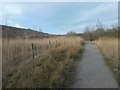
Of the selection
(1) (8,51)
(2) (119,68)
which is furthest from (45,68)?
(2) (119,68)

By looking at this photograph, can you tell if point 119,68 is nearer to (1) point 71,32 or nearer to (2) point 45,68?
(2) point 45,68

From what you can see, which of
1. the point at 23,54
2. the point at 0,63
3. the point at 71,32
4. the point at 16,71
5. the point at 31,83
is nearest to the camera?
the point at 31,83

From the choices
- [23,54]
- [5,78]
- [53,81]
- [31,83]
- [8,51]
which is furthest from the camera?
[23,54]

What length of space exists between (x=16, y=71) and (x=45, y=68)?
114 centimetres

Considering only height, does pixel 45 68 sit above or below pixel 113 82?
above

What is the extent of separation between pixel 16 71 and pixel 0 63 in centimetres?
106

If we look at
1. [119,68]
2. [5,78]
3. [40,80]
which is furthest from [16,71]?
[119,68]

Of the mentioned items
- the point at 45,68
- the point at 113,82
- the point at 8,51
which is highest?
the point at 8,51

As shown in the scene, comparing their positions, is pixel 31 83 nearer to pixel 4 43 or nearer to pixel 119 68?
pixel 4 43

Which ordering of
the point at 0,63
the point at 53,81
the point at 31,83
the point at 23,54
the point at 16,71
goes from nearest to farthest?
1. the point at 31,83
2. the point at 53,81
3. the point at 16,71
4. the point at 0,63
5. the point at 23,54

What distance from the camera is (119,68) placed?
966 centimetres

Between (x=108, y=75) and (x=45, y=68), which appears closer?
(x=45, y=68)

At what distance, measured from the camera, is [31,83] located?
5.98 meters

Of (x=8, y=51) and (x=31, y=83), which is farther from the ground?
(x=8, y=51)
